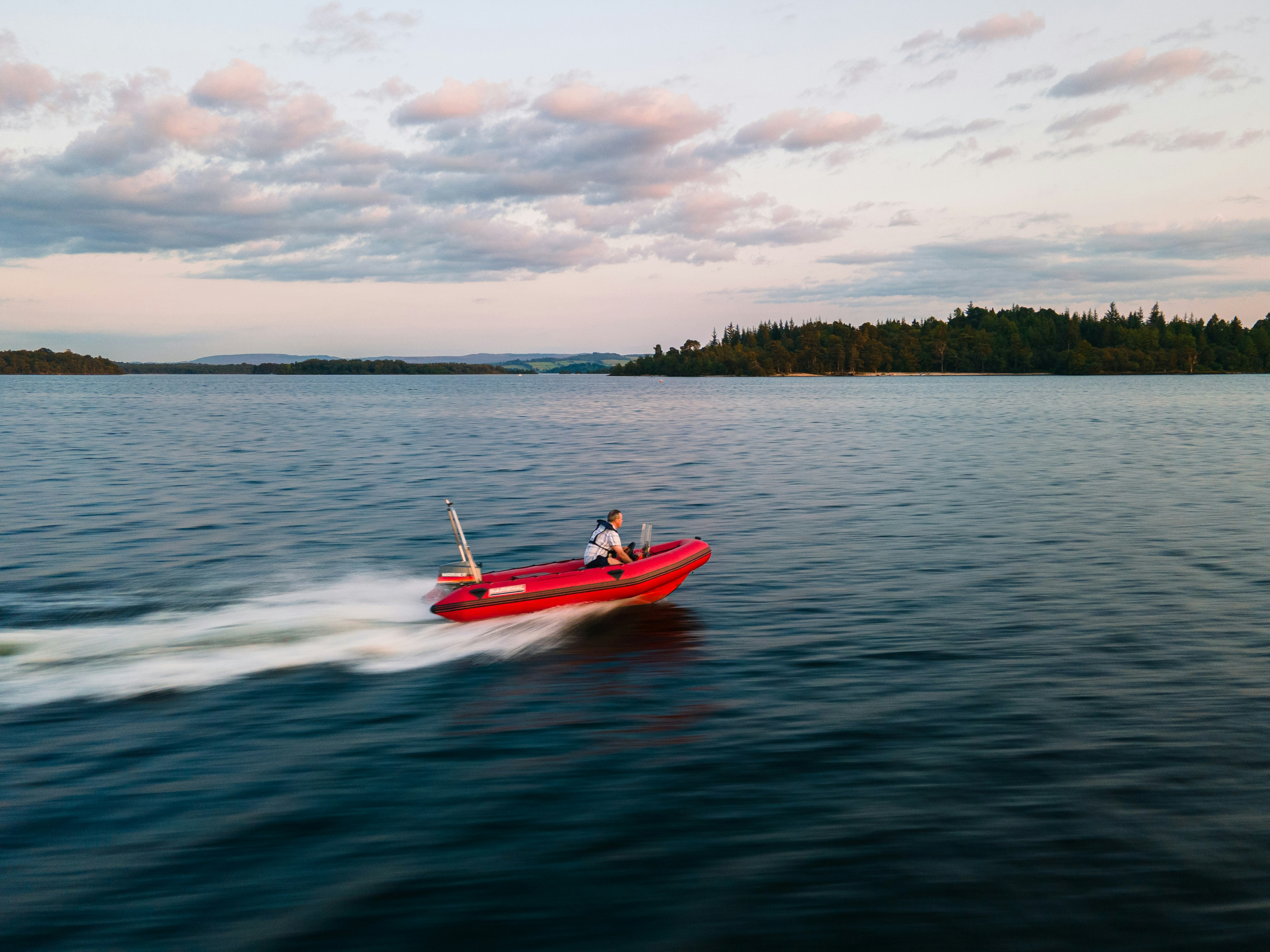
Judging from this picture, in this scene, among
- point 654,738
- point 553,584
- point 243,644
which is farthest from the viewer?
point 553,584

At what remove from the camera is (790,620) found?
49.8ft

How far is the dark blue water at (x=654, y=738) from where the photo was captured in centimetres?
730

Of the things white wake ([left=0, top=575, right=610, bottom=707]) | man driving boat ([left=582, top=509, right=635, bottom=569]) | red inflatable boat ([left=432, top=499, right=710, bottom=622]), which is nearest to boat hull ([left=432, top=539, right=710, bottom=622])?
red inflatable boat ([left=432, top=499, right=710, bottom=622])

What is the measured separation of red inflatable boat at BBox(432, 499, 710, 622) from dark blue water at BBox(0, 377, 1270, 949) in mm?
427

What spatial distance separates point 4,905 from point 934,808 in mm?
8821

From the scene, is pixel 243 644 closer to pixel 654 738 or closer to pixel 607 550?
pixel 607 550

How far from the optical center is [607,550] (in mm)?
15680

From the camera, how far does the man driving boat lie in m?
15.7

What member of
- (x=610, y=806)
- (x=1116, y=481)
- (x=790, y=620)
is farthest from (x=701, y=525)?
(x=1116, y=481)

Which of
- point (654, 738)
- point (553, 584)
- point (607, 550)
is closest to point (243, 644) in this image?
point (553, 584)

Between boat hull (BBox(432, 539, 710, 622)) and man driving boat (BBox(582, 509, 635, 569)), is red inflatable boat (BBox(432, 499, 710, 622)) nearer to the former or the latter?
boat hull (BBox(432, 539, 710, 622))

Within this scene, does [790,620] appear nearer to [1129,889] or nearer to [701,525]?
[1129,889]

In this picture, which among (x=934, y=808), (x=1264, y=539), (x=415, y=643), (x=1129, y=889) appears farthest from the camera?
(x=1264, y=539)

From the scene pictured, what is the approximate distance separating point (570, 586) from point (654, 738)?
Result: 5039 millimetres
